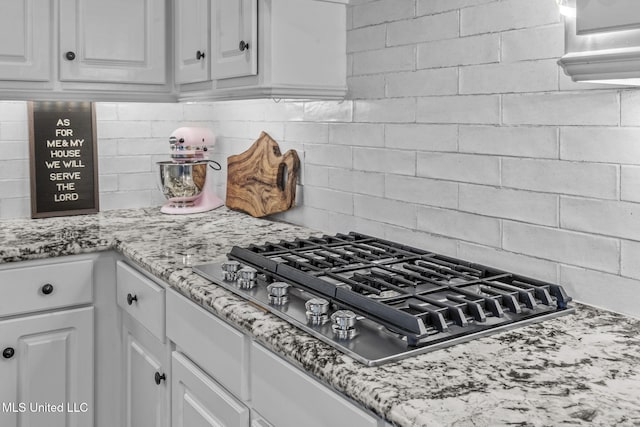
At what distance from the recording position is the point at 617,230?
1.39 metres

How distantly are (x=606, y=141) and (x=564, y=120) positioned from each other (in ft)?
0.41

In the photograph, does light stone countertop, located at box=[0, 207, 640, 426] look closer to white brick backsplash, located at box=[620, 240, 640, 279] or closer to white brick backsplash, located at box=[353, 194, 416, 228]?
white brick backsplash, located at box=[620, 240, 640, 279]

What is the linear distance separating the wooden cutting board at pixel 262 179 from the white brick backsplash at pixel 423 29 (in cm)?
71

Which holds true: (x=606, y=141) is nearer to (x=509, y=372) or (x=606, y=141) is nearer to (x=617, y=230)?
(x=617, y=230)

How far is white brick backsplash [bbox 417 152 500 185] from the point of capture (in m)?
1.69

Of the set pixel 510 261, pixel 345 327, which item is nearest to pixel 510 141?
pixel 510 261

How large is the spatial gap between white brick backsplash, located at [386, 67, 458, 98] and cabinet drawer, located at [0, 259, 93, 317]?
126cm

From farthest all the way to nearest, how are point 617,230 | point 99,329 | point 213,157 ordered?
point 213,157 → point 99,329 → point 617,230

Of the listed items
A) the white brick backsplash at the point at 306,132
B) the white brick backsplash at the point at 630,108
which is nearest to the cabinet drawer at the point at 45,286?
the white brick backsplash at the point at 306,132

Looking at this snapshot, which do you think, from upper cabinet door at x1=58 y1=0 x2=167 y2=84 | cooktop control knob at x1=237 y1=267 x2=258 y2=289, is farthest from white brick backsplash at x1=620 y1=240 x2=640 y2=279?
upper cabinet door at x1=58 y1=0 x2=167 y2=84

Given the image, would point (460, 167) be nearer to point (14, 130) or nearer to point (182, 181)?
point (182, 181)

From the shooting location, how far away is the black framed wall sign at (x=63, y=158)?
274cm

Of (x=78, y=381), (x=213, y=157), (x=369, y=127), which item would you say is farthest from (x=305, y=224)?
(x=78, y=381)

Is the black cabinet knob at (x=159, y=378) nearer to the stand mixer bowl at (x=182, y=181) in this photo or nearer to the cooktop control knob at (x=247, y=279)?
the cooktop control knob at (x=247, y=279)
